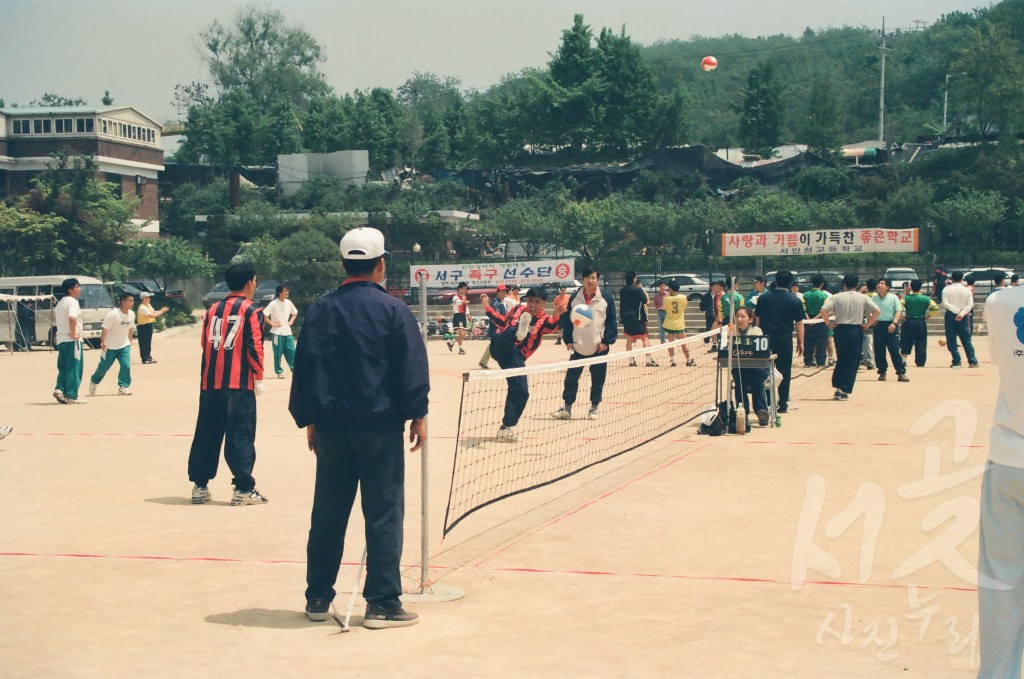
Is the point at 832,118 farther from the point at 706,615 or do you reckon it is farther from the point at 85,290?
the point at 706,615

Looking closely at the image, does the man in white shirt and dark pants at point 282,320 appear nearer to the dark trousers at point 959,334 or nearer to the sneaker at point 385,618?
the dark trousers at point 959,334

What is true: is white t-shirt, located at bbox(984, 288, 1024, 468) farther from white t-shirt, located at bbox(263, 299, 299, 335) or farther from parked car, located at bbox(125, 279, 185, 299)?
parked car, located at bbox(125, 279, 185, 299)

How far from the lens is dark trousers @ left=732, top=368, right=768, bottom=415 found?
44.7ft

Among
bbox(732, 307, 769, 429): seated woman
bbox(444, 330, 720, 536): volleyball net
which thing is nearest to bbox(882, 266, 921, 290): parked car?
bbox(444, 330, 720, 536): volleyball net

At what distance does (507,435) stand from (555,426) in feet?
5.03

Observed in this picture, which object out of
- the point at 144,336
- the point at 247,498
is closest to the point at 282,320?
the point at 144,336

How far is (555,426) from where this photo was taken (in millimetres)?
14180

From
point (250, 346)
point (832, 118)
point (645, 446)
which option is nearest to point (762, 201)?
point (832, 118)

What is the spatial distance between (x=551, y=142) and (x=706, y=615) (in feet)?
234

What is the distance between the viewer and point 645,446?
1253cm

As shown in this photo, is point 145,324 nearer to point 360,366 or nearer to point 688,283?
point 360,366

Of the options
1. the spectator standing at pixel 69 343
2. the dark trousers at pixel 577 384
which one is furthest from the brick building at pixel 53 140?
the dark trousers at pixel 577 384

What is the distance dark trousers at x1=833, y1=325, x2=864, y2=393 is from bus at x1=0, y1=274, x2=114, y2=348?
22979 millimetres

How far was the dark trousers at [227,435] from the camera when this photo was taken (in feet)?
30.4
